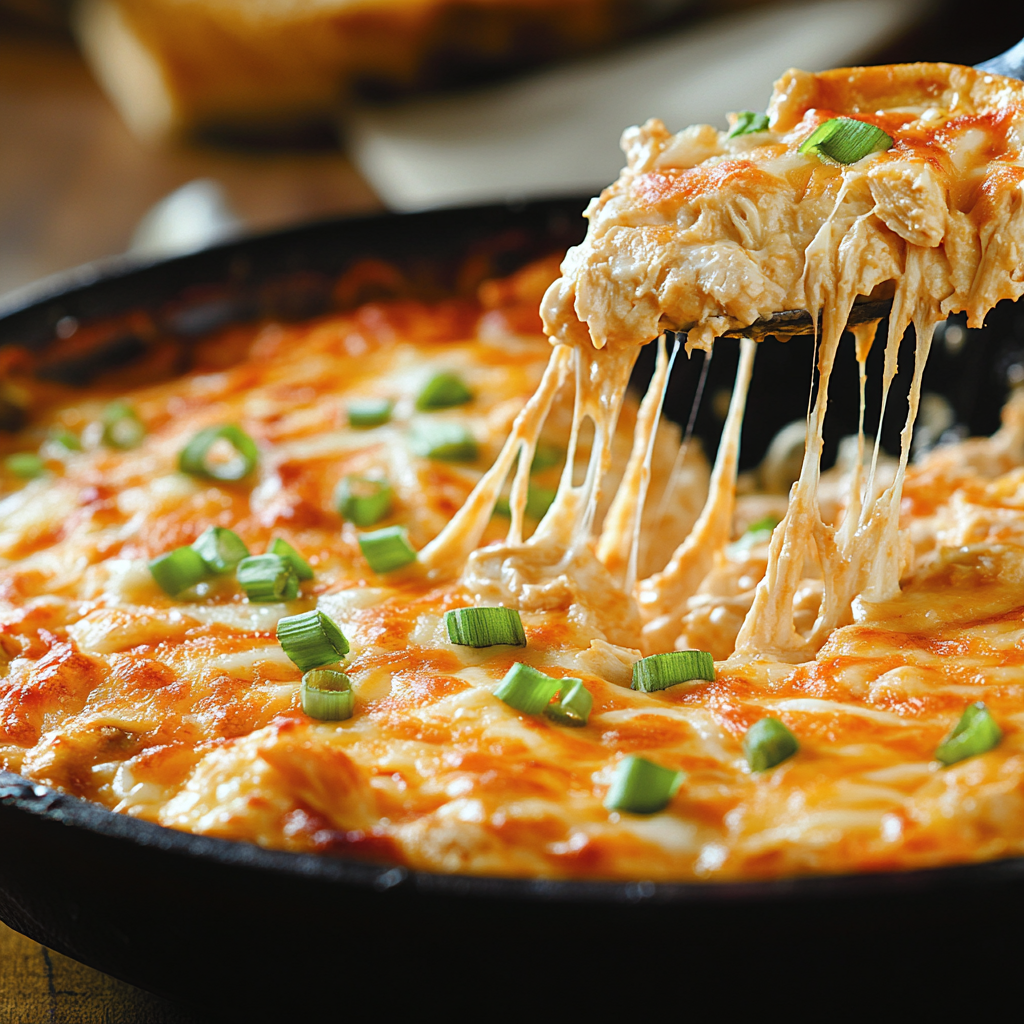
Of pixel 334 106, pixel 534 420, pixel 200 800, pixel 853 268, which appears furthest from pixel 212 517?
pixel 334 106

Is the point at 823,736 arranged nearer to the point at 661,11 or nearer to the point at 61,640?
the point at 61,640

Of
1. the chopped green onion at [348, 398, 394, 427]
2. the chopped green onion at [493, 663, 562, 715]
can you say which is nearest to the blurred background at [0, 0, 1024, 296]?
the chopped green onion at [348, 398, 394, 427]

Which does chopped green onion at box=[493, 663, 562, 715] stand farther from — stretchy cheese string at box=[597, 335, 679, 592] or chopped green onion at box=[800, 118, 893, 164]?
chopped green onion at box=[800, 118, 893, 164]

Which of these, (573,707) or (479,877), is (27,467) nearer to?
(573,707)

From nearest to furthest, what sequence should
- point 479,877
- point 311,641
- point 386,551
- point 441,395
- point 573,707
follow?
point 479,877, point 573,707, point 311,641, point 386,551, point 441,395

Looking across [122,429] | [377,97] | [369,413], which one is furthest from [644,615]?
[377,97]
